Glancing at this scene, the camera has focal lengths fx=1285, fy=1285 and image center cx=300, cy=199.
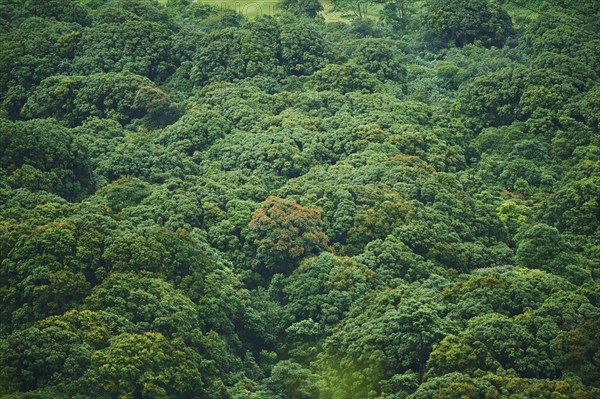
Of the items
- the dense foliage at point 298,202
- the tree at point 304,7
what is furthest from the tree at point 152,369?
the tree at point 304,7

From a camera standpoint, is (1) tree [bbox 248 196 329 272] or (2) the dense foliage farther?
(1) tree [bbox 248 196 329 272]

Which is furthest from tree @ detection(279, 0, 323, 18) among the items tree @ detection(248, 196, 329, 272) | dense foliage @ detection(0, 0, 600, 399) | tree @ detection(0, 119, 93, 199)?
tree @ detection(248, 196, 329, 272)

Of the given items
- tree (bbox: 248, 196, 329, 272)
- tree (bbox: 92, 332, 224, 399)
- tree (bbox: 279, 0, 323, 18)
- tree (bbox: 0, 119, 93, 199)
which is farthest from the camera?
tree (bbox: 279, 0, 323, 18)

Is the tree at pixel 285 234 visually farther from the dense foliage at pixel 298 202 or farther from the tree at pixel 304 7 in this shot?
the tree at pixel 304 7

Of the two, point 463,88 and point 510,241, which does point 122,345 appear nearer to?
point 510,241

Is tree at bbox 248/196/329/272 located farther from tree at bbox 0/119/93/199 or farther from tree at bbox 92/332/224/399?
tree at bbox 92/332/224/399

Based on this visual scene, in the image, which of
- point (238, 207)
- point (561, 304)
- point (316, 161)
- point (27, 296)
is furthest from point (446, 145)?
point (27, 296)

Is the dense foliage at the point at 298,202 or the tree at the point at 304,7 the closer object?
the dense foliage at the point at 298,202

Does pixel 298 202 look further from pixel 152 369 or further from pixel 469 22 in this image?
pixel 469 22
